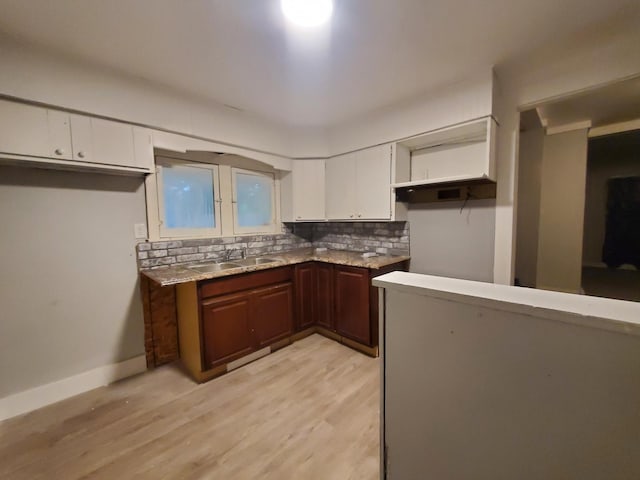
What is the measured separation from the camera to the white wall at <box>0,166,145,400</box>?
5.90 ft

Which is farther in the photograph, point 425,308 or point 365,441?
point 365,441

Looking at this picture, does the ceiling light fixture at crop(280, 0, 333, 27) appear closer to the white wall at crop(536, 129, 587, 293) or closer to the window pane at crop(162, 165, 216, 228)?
the window pane at crop(162, 165, 216, 228)

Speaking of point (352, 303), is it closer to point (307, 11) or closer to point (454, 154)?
point (454, 154)

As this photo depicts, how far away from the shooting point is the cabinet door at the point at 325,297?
2.78 m

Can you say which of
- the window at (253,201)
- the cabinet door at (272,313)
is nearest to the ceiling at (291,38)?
the window at (253,201)

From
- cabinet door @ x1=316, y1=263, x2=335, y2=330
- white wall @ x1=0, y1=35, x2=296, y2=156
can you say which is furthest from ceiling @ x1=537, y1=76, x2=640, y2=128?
white wall @ x1=0, y1=35, x2=296, y2=156

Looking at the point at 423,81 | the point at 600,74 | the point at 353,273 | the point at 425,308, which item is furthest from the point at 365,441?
the point at 600,74

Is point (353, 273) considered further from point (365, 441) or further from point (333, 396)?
point (365, 441)

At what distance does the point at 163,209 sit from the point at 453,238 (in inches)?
108

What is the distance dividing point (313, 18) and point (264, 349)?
99.4 inches

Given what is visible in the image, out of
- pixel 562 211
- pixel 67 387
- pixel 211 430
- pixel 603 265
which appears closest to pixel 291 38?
pixel 211 430

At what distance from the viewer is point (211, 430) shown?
5.39ft

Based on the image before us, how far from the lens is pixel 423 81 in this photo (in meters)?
2.10

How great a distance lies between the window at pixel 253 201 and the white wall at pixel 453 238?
5.51ft
